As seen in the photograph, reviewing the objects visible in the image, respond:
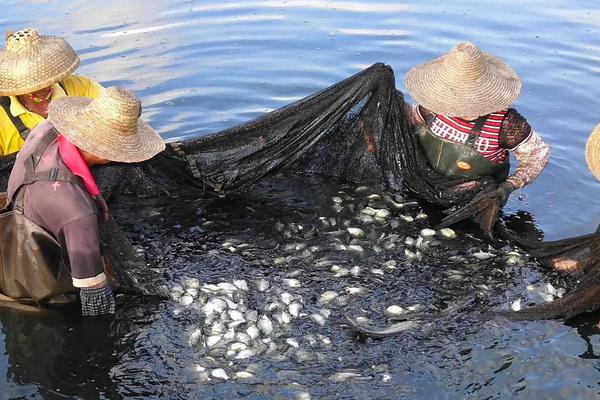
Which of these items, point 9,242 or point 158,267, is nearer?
point 9,242

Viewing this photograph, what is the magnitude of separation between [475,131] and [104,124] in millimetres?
3568

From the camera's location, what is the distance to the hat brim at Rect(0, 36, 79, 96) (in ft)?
18.5

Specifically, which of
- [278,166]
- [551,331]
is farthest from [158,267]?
[551,331]

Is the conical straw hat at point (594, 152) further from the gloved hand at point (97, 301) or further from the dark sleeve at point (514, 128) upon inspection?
the gloved hand at point (97, 301)

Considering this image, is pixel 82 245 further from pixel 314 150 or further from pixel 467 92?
pixel 467 92

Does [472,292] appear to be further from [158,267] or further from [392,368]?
[158,267]

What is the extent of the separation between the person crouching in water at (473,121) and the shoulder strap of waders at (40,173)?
130 inches

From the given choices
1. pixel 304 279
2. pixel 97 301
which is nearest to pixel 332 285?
pixel 304 279

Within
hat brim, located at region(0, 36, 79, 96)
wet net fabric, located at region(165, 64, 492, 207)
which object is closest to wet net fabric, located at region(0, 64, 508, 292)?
wet net fabric, located at region(165, 64, 492, 207)

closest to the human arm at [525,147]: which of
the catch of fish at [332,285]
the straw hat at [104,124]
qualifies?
the catch of fish at [332,285]

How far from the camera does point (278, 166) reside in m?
7.04

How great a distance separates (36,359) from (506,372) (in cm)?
347

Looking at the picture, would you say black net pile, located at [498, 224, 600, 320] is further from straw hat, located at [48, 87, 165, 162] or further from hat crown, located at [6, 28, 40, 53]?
hat crown, located at [6, 28, 40, 53]

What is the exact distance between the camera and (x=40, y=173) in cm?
455
